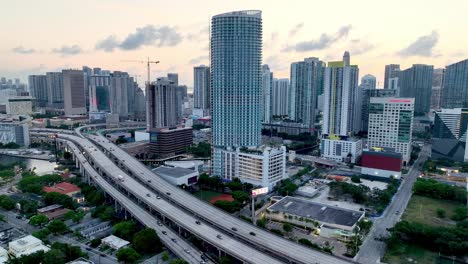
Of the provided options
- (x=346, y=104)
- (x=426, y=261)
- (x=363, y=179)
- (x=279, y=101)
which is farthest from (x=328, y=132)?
(x=279, y=101)

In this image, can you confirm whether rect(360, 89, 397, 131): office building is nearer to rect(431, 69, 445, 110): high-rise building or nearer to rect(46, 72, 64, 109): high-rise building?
rect(431, 69, 445, 110): high-rise building

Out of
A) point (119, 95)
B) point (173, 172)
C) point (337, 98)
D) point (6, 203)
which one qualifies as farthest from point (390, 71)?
point (6, 203)

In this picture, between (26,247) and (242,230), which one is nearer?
(26,247)

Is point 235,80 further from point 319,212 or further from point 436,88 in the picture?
point 436,88

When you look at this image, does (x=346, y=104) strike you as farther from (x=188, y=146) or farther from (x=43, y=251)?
(x=43, y=251)

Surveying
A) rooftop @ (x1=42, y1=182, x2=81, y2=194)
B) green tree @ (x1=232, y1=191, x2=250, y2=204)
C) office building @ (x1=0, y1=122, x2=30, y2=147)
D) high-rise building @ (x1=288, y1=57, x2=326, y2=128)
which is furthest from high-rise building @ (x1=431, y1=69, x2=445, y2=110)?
office building @ (x1=0, y1=122, x2=30, y2=147)
